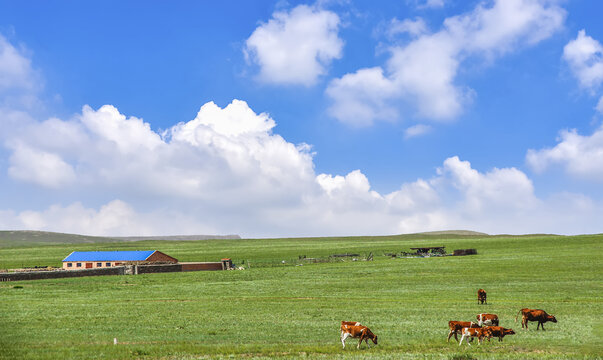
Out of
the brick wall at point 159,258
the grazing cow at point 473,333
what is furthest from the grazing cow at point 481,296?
the brick wall at point 159,258

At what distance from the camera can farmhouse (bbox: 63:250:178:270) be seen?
105m

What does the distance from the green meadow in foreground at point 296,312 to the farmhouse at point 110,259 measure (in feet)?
94.7

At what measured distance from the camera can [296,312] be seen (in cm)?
3912

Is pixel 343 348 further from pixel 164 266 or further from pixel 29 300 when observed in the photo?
pixel 164 266

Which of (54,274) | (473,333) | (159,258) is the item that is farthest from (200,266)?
(473,333)

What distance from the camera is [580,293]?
163 feet

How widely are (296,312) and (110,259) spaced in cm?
7832

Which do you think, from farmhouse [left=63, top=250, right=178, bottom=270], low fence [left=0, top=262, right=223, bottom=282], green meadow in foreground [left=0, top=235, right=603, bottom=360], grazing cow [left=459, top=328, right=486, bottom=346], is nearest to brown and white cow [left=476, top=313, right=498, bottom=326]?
green meadow in foreground [left=0, top=235, right=603, bottom=360]

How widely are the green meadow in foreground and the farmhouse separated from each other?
28.9 meters

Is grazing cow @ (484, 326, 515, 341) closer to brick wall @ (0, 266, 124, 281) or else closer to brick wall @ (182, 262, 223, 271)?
brick wall @ (0, 266, 124, 281)

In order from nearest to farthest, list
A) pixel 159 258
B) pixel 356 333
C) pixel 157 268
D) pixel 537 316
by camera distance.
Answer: pixel 356 333
pixel 537 316
pixel 157 268
pixel 159 258

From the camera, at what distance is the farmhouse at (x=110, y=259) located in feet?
346

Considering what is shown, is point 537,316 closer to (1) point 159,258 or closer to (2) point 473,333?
(2) point 473,333

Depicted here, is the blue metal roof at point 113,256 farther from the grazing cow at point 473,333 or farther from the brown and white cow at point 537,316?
the grazing cow at point 473,333
